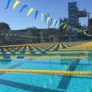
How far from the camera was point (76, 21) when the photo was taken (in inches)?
2363

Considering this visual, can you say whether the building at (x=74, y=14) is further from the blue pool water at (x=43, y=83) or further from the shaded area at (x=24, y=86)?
the shaded area at (x=24, y=86)

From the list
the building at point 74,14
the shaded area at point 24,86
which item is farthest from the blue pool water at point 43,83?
the building at point 74,14

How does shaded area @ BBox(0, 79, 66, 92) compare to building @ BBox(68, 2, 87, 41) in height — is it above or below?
below

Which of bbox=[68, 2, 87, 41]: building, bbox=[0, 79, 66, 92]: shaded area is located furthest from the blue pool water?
bbox=[68, 2, 87, 41]: building

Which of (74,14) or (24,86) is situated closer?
(24,86)

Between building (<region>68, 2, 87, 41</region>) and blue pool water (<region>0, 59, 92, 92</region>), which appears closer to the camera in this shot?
blue pool water (<region>0, 59, 92, 92</region>)

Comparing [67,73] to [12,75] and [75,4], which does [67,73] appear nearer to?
[12,75]

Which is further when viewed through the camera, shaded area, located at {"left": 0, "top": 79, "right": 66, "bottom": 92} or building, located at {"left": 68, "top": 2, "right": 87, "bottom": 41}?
building, located at {"left": 68, "top": 2, "right": 87, "bottom": 41}

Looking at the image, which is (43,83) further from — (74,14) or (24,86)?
(74,14)

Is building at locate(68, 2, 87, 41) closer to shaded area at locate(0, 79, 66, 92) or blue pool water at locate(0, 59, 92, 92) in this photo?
blue pool water at locate(0, 59, 92, 92)

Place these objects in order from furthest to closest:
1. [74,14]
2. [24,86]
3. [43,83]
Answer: [74,14], [43,83], [24,86]

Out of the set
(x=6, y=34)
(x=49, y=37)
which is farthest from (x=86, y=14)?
(x=6, y=34)

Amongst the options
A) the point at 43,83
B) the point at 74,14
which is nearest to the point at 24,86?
the point at 43,83

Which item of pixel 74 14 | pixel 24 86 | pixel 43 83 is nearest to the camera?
pixel 24 86
